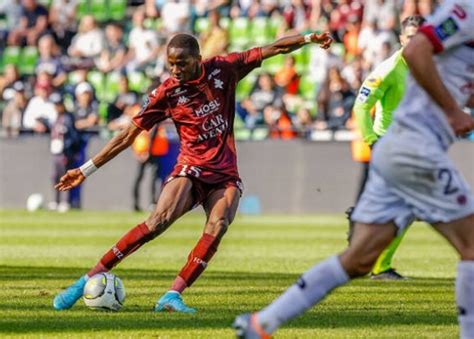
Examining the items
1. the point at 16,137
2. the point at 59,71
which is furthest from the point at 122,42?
the point at 16,137

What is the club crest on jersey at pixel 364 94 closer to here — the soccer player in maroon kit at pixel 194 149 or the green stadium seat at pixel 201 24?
the soccer player in maroon kit at pixel 194 149

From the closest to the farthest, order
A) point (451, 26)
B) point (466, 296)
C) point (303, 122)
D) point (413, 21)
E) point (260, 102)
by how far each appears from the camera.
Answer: point (451, 26)
point (466, 296)
point (413, 21)
point (303, 122)
point (260, 102)

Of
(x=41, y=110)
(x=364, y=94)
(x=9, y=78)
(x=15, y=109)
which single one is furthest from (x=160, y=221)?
(x=9, y=78)

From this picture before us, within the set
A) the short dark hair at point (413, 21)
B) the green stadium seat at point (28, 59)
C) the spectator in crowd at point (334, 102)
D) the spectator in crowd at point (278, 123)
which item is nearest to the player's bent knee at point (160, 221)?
the short dark hair at point (413, 21)

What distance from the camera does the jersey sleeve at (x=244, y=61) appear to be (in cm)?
1127

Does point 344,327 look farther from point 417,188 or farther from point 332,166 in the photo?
point 332,166

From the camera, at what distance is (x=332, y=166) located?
27.8 metres

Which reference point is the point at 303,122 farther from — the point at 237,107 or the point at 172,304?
the point at 172,304

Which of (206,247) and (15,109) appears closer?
(206,247)

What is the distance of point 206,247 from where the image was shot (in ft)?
35.8

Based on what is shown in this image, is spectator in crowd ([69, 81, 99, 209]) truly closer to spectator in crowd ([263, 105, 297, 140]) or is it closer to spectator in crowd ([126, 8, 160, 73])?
spectator in crowd ([126, 8, 160, 73])

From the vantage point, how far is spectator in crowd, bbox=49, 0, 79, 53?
33562mm

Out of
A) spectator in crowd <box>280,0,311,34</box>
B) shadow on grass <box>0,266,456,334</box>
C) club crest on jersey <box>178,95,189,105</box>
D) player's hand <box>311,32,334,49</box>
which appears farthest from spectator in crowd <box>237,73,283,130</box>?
player's hand <box>311,32,334,49</box>

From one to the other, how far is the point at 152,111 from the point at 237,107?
18.0 m
